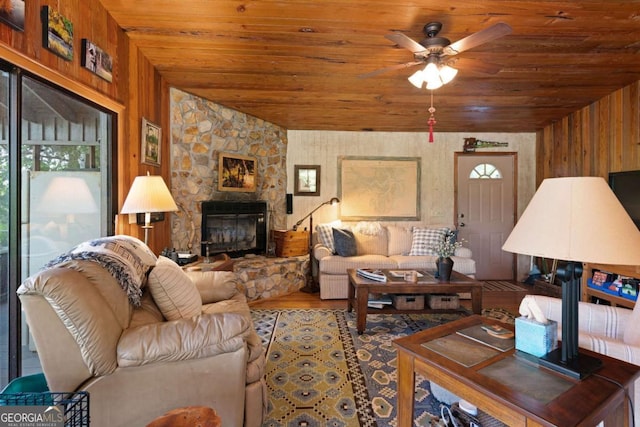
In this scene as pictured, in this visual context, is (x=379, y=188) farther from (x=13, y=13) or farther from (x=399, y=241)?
(x=13, y=13)

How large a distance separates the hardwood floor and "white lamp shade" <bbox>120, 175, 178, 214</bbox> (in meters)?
1.73

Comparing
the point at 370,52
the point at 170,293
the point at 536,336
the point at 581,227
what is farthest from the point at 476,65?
the point at 170,293

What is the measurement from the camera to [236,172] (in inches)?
156

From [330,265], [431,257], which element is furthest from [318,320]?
[431,257]

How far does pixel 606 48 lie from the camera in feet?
8.49

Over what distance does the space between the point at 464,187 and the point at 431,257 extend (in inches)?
66.2

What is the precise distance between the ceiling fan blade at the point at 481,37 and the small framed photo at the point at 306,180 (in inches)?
114

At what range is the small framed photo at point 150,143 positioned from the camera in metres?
2.72

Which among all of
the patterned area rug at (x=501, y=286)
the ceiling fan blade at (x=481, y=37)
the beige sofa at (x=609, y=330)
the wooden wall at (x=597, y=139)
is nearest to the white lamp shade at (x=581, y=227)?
the beige sofa at (x=609, y=330)

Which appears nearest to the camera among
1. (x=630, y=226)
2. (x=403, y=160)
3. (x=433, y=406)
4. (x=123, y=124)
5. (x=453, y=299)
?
(x=630, y=226)

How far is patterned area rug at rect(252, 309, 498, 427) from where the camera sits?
66.1 inches

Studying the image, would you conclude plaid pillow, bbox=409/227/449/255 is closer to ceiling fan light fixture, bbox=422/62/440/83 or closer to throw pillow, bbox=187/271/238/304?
ceiling fan light fixture, bbox=422/62/440/83

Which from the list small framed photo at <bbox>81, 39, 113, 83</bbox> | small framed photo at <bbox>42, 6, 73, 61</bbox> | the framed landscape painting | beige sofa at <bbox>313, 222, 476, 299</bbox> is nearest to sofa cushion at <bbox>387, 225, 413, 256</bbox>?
beige sofa at <bbox>313, 222, 476, 299</bbox>

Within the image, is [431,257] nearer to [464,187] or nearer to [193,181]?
[464,187]
